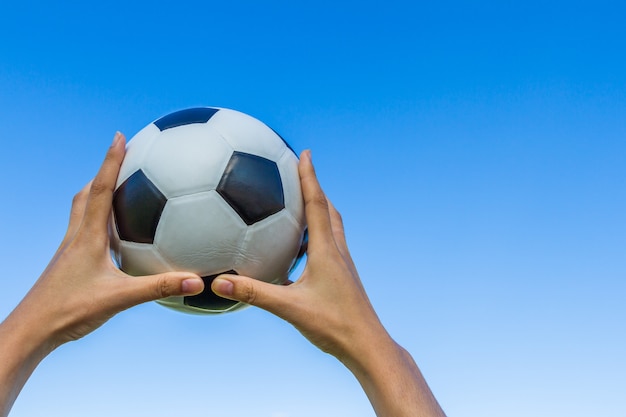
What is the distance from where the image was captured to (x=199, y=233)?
445 centimetres

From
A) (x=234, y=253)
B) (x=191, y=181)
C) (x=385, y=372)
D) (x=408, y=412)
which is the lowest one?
(x=408, y=412)

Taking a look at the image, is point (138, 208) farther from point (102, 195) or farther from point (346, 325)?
point (346, 325)

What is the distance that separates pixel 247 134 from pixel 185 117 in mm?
521

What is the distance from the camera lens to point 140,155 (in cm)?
474

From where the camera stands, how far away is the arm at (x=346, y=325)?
3.74 meters

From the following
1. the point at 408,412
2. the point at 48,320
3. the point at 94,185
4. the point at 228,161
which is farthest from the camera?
the point at 228,161

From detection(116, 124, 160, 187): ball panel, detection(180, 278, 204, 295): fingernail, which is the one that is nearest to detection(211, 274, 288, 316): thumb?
detection(180, 278, 204, 295): fingernail

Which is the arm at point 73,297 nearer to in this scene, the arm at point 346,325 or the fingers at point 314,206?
the arm at point 346,325

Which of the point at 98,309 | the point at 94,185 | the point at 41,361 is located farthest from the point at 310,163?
the point at 41,361

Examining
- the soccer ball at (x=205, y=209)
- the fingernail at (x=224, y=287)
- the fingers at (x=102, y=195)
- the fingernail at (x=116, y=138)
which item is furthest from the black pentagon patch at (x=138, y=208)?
the fingernail at (x=224, y=287)

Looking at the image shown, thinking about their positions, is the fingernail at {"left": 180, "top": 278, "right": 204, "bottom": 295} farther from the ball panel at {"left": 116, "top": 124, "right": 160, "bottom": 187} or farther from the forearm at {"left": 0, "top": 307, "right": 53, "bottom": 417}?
the ball panel at {"left": 116, "top": 124, "right": 160, "bottom": 187}

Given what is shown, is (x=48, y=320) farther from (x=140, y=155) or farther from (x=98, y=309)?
(x=140, y=155)

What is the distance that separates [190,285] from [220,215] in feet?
2.27

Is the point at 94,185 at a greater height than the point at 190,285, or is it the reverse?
the point at 94,185
